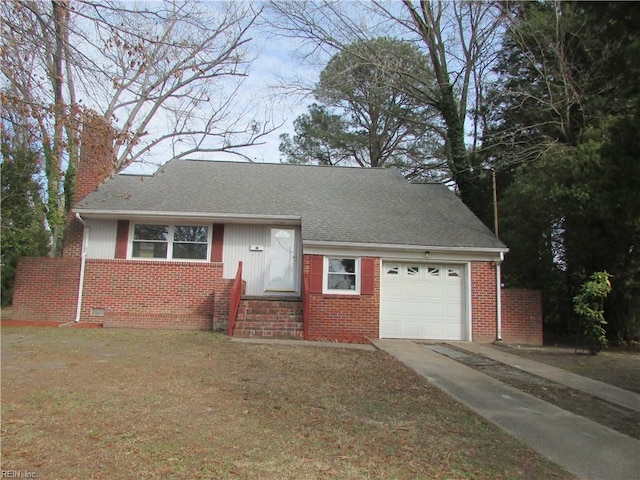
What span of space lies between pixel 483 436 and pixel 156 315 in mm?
10235

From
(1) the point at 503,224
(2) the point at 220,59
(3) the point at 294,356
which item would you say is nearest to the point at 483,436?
(3) the point at 294,356

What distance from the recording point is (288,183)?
16812mm

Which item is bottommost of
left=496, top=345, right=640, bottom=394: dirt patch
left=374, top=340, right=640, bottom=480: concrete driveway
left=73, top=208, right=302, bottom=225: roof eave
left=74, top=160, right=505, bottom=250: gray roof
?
left=374, top=340, right=640, bottom=480: concrete driveway

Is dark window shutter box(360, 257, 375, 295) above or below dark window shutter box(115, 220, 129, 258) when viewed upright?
below

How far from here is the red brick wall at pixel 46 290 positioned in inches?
520

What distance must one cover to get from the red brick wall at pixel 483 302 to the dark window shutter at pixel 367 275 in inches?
113

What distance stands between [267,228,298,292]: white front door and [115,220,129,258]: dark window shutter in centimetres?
427

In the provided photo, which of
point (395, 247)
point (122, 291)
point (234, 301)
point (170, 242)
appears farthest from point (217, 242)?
point (395, 247)

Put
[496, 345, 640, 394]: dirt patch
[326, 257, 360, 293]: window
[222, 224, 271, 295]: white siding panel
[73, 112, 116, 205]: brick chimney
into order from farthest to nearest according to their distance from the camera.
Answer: [222, 224, 271, 295]: white siding panel, [326, 257, 360, 293]: window, [73, 112, 116, 205]: brick chimney, [496, 345, 640, 394]: dirt patch

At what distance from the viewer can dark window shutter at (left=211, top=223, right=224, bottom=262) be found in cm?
1408

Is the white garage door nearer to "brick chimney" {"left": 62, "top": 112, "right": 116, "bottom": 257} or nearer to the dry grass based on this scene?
the dry grass

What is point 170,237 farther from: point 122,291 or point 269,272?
point 269,272

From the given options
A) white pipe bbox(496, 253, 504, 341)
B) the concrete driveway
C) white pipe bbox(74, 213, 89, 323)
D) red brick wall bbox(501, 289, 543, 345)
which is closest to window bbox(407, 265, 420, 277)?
white pipe bbox(496, 253, 504, 341)

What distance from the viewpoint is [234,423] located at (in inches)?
191
